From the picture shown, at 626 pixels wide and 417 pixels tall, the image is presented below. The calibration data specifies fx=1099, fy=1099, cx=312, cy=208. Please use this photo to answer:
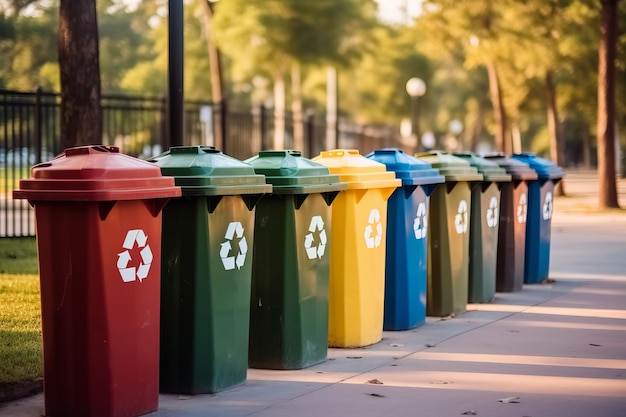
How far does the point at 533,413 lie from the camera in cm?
611

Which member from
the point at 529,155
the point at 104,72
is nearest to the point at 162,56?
the point at 104,72

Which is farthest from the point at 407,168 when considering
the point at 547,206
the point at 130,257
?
the point at 547,206

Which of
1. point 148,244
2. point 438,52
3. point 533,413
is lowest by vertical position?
point 533,413

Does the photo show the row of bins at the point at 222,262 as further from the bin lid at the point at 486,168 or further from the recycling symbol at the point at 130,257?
the bin lid at the point at 486,168

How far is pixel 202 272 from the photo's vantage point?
634cm

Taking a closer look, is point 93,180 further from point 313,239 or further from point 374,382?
point 374,382

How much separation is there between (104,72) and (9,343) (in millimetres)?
42431

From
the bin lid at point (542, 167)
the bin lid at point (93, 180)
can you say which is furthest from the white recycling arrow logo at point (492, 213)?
the bin lid at point (93, 180)

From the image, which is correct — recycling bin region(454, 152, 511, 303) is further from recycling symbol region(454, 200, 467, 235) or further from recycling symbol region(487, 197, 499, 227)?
recycling symbol region(454, 200, 467, 235)

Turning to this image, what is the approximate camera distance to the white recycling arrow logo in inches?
416

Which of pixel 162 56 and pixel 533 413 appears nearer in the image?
pixel 533 413

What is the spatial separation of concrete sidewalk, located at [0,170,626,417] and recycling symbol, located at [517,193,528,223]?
90cm

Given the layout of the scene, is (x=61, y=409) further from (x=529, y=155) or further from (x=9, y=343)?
(x=529, y=155)

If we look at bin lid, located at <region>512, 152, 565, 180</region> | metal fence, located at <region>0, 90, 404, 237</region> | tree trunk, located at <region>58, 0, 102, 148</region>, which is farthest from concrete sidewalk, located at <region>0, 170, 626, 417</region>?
metal fence, located at <region>0, 90, 404, 237</region>
